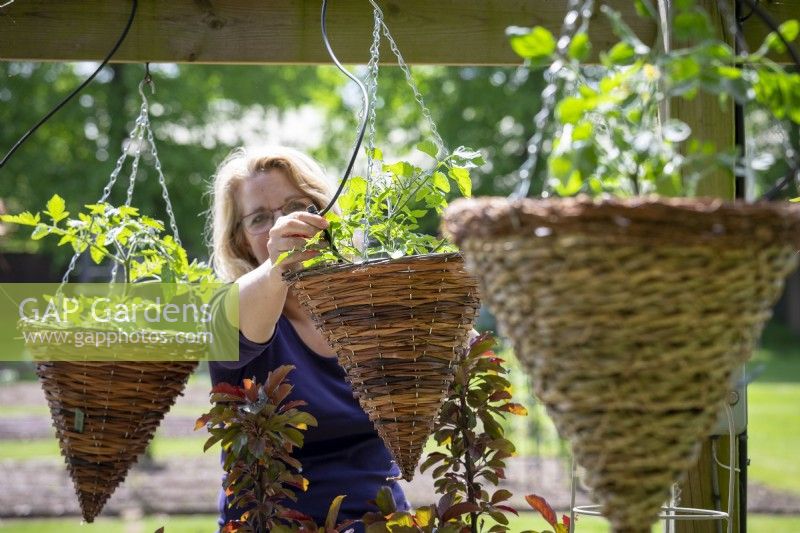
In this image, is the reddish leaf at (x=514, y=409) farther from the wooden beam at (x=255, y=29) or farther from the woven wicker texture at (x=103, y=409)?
the wooden beam at (x=255, y=29)

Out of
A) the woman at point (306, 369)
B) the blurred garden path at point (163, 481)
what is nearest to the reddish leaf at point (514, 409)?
the woman at point (306, 369)

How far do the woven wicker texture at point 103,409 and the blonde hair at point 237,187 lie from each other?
0.52 metres

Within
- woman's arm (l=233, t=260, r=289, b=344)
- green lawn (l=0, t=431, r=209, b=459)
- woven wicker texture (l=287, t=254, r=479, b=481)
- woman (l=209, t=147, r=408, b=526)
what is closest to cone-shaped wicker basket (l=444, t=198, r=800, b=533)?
woven wicker texture (l=287, t=254, r=479, b=481)

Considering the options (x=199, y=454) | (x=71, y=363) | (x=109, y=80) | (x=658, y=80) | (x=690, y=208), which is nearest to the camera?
(x=690, y=208)

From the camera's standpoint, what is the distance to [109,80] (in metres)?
11.4


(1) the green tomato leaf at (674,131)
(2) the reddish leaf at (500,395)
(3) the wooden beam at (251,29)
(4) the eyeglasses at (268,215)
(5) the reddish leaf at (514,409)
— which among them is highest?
(3) the wooden beam at (251,29)

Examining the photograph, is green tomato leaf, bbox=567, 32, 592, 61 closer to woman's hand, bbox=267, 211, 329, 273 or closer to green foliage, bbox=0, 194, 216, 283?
woman's hand, bbox=267, 211, 329, 273

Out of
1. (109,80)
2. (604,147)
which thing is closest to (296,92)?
(109,80)

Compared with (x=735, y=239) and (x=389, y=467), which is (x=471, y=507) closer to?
(x=389, y=467)

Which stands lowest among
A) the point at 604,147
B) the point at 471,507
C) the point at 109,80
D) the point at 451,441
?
the point at 471,507

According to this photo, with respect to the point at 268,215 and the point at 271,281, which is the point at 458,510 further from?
the point at 268,215

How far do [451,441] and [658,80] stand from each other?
114 centimetres

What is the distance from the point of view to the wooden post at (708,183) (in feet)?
6.91

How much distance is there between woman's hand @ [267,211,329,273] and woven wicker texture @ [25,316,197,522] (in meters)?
0.41
